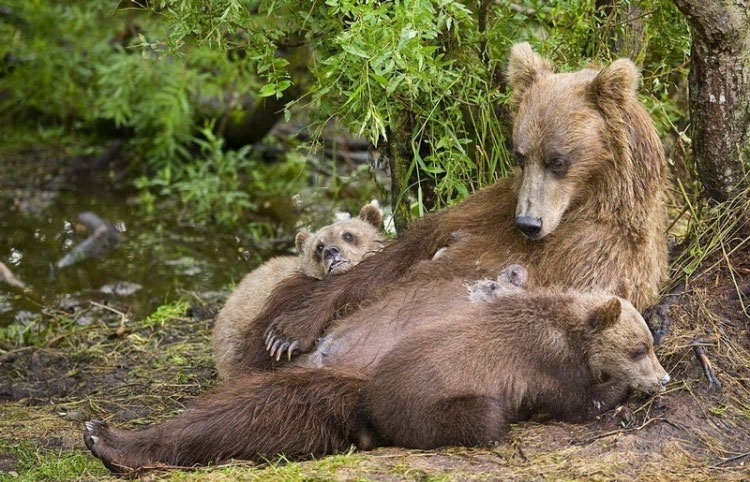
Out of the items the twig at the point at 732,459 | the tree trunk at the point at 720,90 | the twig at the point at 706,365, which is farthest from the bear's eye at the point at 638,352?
the tree trunk at the point at 720,90

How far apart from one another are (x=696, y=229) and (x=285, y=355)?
2.94 m

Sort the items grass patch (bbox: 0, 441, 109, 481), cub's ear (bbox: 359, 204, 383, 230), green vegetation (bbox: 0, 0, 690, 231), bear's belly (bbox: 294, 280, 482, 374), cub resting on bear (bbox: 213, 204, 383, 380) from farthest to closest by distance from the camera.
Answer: cub's ear (bbox: 359, 204, 383, 230) < cub resting on bear (bbox: 213, 204, 383, 380) < green vegetation (bbox: 0, 0, 690, 231) < bear's belly (bbox: 294, 280, 482, 374) < grass patch (bbox: 0, 441, 109, 481)

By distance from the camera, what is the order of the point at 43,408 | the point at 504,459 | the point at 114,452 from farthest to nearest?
1. the point at 43,408
2. the point at 114,452
3. the point at 504,459

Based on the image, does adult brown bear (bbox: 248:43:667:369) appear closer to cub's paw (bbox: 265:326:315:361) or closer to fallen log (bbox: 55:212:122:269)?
cub's paw (bbox: 265:326:315:361)

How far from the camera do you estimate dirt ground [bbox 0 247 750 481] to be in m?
6.16

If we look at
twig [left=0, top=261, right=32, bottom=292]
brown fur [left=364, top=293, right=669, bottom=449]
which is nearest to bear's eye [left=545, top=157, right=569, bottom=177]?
brown fur [left=364, top=293, right=669, bottom=449]

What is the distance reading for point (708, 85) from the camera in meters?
7.69

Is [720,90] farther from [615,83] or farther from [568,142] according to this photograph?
[568,142]

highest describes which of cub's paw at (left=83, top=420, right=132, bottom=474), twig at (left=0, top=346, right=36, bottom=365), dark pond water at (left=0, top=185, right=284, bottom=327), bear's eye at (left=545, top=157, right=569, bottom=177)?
bear's eye at (left=545, top=157, right=569, bottom=177)

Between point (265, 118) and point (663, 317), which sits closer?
point (663, 317)

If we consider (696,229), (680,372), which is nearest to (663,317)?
(680,372)

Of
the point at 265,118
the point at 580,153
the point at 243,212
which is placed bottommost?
the point at 243,212

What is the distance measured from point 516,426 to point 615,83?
2127 mm

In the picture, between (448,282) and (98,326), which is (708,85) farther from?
(98,326)
